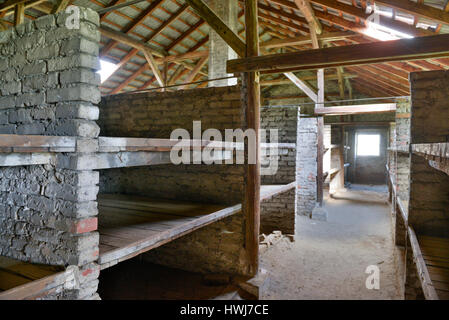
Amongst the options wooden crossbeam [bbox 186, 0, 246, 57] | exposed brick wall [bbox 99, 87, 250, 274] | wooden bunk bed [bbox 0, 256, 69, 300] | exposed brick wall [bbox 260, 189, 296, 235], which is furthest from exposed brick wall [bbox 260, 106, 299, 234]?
wooden bunk bed [bbox 0, 256, 69, 300]

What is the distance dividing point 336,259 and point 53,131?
582 cm

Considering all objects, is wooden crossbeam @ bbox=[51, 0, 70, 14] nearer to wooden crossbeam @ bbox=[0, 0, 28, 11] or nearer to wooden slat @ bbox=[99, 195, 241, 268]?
wooden crossbeam @ bbox=[0, 0, 28, 11]

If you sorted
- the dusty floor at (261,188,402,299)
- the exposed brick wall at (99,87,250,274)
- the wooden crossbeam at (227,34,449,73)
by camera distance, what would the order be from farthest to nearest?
the dusty floor at (261,188,402,299)
the exposed brick wall at (99,87,250,274)
the wooden crossbeam at (227,34,449,73)

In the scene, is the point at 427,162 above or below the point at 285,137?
below

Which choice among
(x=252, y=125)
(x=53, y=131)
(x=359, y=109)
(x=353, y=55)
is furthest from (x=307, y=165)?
(x=53, y=131)

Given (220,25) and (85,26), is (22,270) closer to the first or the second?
(85,26)

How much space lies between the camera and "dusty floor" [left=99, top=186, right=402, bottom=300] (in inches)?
171

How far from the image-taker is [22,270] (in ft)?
7.43

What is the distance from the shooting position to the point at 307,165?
→ 944cm

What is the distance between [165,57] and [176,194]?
8.27m

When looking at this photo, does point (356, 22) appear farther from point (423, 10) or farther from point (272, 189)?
point (272, 189)
